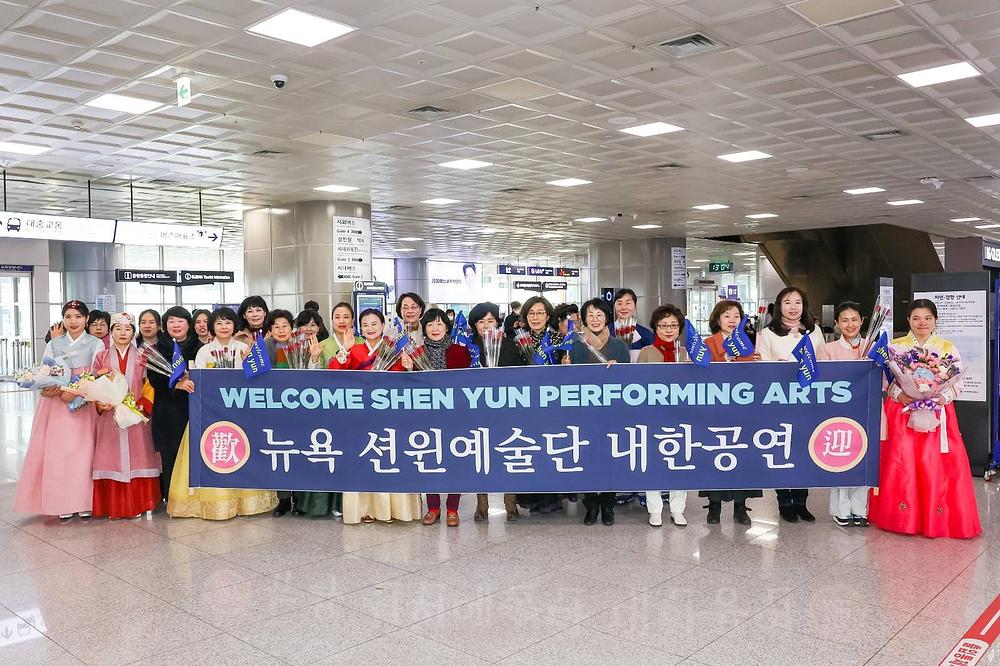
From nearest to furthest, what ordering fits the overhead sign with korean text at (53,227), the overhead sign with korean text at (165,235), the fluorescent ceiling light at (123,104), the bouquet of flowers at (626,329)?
the bouquet of flowers at (626,329) → the fluorescent ceiling light at (123,104) → the overhead sign with korean text at (53,227) → the overhead sign with korean text at (165,235)

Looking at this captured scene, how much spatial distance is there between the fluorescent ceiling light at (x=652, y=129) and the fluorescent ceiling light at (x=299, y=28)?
3.88m

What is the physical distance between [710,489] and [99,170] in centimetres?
888

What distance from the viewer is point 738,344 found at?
16.5 ft

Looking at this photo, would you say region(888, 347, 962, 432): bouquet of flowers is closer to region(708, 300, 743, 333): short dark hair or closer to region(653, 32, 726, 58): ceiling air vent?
region(708, 300, 743, 333): short dark hair

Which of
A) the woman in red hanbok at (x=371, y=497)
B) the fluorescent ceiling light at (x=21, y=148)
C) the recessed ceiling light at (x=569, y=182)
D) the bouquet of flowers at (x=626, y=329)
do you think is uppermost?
the recessed ceiling light at (x=569, y=182)

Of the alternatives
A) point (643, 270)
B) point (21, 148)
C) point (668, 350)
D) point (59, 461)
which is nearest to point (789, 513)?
point (668, 350)

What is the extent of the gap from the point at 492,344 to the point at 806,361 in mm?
2008

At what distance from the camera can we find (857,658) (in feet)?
10.1

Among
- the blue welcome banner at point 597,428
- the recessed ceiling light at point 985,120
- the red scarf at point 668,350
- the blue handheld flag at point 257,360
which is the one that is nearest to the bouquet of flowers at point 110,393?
the blue handheld flag at point 257,360

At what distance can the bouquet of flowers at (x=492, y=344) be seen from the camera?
5.19m

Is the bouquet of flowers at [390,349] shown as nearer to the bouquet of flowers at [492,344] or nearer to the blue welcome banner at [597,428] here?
the blue welcome banner at [597,428]

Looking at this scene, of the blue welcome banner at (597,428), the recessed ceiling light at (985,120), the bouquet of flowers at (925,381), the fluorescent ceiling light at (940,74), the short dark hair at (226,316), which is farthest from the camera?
the recessed ceiling light at (985,120)

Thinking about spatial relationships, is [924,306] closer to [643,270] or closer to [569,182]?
[569,182]

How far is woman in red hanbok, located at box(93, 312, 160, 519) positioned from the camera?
5.43 meters
